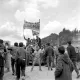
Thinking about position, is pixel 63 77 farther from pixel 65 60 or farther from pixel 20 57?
pixel 20 57

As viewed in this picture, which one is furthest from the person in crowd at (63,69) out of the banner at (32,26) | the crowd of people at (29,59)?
the banner at (32,26)

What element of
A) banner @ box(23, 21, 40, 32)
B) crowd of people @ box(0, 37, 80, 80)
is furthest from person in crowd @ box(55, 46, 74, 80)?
banner @ box(23, 21, 40, 32)

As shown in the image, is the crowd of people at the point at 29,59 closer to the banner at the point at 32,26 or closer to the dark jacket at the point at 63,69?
the dark jacket at the point at 63,69

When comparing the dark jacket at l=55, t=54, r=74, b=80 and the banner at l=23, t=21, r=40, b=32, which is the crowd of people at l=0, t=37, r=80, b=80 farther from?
the banner at l=23, t=21, r=40, b=32

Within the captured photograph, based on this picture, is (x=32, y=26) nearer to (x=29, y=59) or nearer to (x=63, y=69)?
(x=29, y=59)

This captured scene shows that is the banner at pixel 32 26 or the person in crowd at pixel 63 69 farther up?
the banner at pixel 32 26

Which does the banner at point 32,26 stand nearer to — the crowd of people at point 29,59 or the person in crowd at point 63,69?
the crowd of people at point 29,59

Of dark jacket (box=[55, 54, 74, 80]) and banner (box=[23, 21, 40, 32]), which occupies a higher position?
banner (box=[23, 21, 40, 32])

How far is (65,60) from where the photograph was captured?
4.48 metres

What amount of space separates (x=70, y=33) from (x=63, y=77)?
129 metres

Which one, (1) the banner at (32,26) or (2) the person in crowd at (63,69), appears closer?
(2) the person in crowd at (63,69)

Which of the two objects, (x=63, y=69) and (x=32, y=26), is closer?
(x=63, y=69)

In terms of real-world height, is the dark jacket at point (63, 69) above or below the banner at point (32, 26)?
below

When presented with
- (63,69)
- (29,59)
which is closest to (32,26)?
(29,59)
